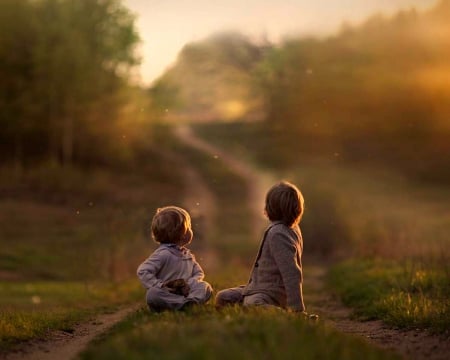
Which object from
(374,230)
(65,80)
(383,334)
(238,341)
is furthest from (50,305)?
(65,80)

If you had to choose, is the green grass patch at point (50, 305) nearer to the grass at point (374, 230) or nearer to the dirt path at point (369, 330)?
the dirt path at point (369, 330)

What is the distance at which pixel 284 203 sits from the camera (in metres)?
8.55

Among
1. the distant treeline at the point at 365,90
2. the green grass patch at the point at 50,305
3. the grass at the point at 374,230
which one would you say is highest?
the distant treeline at the point at 365,90

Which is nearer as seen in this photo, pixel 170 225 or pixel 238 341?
pixel 238 341

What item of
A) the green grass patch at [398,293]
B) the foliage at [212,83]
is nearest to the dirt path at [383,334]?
the green grass patch at [398,293]

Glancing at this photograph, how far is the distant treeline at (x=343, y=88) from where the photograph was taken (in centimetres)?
3216

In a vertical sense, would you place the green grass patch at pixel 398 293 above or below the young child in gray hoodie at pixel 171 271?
below

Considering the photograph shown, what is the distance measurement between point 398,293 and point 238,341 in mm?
7277

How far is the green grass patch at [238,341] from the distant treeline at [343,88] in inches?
860

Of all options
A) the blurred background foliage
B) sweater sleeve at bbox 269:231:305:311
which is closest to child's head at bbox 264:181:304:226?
sweater sleeve at bbox 269:231:305:311

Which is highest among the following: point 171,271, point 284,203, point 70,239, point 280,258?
point 284,203

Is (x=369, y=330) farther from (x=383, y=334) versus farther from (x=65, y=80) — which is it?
(x=65, y=80)

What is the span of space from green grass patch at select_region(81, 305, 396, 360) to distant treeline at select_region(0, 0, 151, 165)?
35.5 m

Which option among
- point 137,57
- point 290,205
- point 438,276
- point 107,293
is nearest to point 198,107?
point 137,57
